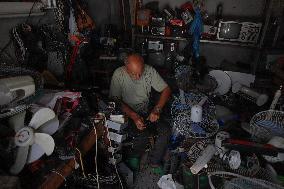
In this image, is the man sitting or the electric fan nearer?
the electric fan

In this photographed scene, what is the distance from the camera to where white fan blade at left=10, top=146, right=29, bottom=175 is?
6.82 feet

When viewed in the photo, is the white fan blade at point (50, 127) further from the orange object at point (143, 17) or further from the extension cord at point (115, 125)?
the orange object at point (143, 17)

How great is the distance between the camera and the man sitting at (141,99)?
3.32m

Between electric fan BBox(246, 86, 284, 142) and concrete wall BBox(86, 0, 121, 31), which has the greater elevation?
concrete wall BBox(86, 0, 121, 31)

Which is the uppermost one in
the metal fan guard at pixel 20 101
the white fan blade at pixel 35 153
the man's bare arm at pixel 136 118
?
the metal fan guard at pixel 20 101

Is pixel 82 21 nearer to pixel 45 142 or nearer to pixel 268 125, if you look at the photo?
pixel 45 142

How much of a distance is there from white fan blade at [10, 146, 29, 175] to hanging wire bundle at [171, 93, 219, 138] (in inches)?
57.6

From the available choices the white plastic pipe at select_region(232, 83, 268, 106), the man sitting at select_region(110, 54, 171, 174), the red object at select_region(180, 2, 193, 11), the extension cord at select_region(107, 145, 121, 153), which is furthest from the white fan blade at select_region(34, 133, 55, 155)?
the red object at select_region(180, 2, 193, 11)

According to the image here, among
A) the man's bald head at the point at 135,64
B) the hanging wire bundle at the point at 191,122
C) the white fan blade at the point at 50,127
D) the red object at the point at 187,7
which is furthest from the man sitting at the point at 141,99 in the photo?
the red object at the point at 187,7

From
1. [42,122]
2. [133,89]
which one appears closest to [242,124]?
[133,89]

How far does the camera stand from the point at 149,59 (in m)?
6.18

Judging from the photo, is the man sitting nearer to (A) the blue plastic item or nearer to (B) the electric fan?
(B) the electric fan

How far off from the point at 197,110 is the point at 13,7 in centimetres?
292

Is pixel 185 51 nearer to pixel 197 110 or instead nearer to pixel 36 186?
pixel 197 110
